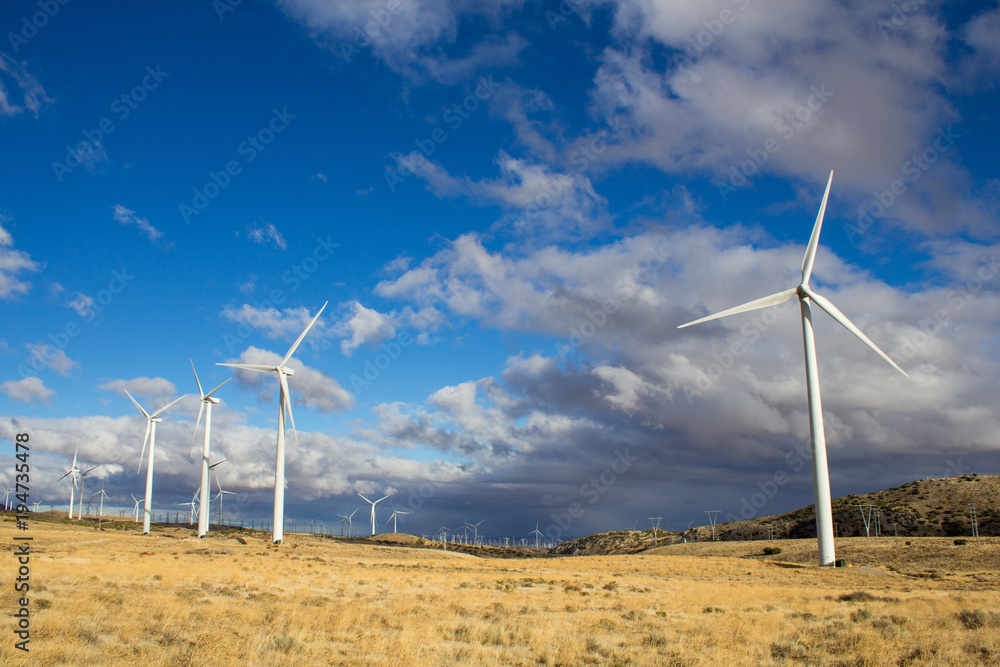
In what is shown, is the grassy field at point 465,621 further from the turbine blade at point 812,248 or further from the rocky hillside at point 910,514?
the rocky hillside at point 910,514

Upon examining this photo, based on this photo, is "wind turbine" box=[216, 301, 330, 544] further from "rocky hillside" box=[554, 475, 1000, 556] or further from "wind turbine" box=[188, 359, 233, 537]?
"rocky hillside" box=[554, 475, 1000, 556]

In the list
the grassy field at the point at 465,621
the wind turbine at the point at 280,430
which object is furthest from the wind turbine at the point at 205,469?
the grassy field at the point at 465,621

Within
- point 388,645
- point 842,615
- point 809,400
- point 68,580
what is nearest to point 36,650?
point 388,645

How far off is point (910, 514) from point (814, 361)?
3922 inches

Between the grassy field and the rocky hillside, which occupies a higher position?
the grassy field

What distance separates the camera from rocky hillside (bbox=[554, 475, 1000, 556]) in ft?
409

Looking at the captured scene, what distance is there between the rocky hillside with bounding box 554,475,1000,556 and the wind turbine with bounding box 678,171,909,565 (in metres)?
87.5

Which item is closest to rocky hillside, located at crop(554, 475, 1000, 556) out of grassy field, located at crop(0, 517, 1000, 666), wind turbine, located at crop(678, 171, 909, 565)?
wind turbine, located at crop(678, 171, 909, 565)

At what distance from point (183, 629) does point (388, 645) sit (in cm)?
627

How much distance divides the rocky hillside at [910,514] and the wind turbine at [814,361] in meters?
87.5

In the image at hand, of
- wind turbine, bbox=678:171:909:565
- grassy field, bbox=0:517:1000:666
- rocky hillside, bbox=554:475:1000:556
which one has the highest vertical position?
wind turbine, bbox=678:171:909:565

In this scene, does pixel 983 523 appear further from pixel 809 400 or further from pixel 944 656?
pixel 944 656

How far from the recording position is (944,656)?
16703 millimetres

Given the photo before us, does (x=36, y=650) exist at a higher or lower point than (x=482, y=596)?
higher
